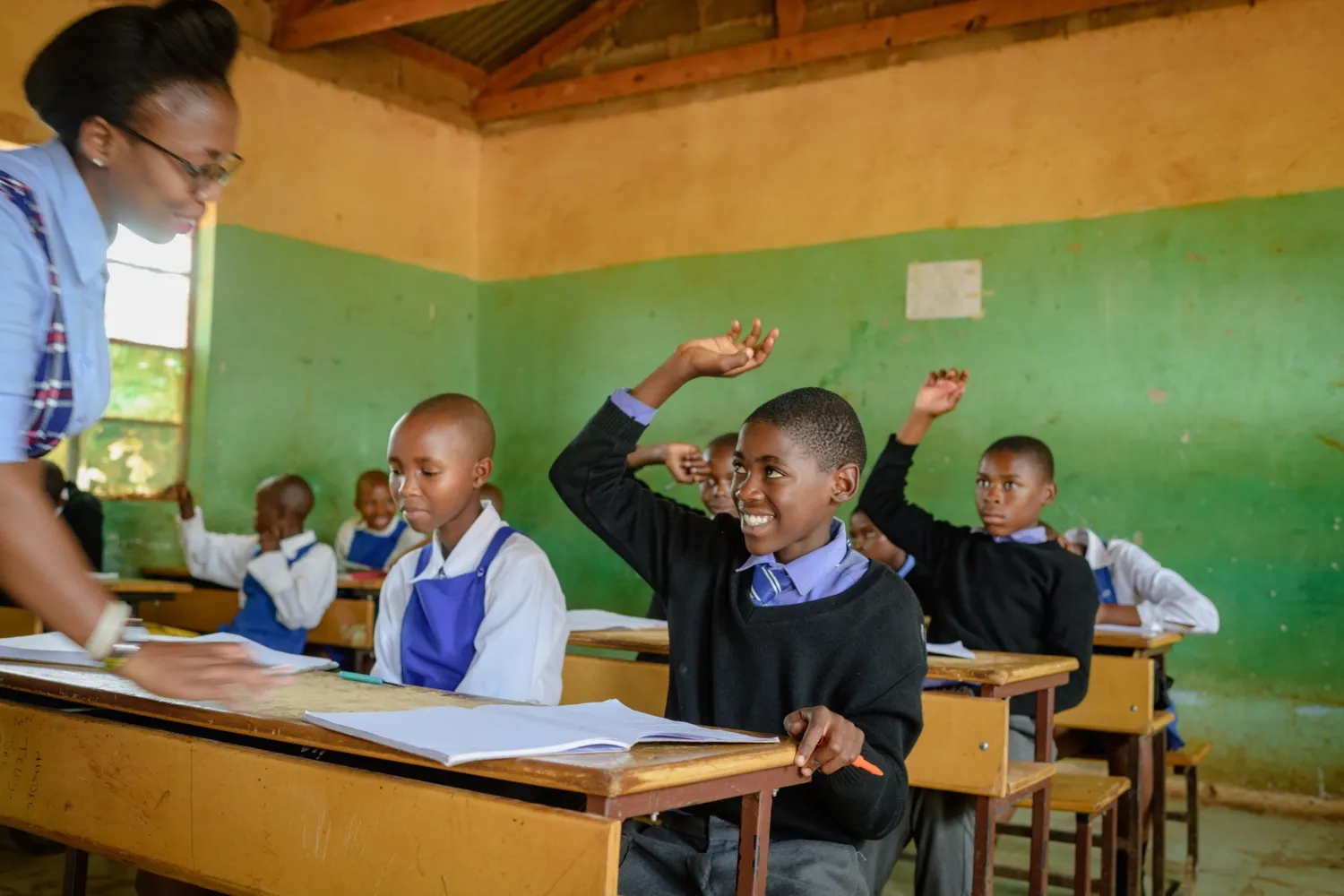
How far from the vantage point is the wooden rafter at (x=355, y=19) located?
19.3 feet

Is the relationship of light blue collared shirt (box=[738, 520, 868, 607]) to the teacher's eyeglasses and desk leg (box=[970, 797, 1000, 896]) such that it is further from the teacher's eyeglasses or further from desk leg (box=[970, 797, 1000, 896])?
the teacher's eyeglasses

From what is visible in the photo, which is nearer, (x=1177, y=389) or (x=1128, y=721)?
(x=1128, y=721)

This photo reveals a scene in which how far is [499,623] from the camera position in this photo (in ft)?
6.97

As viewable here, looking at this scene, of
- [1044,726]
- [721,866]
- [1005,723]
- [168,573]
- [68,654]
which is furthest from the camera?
[168,573]

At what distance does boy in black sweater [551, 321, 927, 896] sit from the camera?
1.65 m

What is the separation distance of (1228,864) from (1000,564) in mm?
1593

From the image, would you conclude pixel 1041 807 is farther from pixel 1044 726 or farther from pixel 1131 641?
pixel 1131 641

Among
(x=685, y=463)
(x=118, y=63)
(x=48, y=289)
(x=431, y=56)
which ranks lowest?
(x=685, y=463)

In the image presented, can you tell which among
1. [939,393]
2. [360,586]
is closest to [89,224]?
[939,393]

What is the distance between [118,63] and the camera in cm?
138

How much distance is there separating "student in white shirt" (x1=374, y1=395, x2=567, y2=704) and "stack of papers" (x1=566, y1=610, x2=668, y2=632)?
686 mm

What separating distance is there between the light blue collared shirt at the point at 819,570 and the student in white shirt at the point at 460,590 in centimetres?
45

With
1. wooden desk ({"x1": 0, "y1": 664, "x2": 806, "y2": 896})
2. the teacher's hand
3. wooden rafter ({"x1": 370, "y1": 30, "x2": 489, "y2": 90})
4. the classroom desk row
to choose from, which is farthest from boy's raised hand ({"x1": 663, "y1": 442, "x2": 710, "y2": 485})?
wooden rafter ({"x1": 370, "y1": 30, "x2": 489, "y2": 90})

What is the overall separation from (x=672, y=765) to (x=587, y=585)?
5505mm
